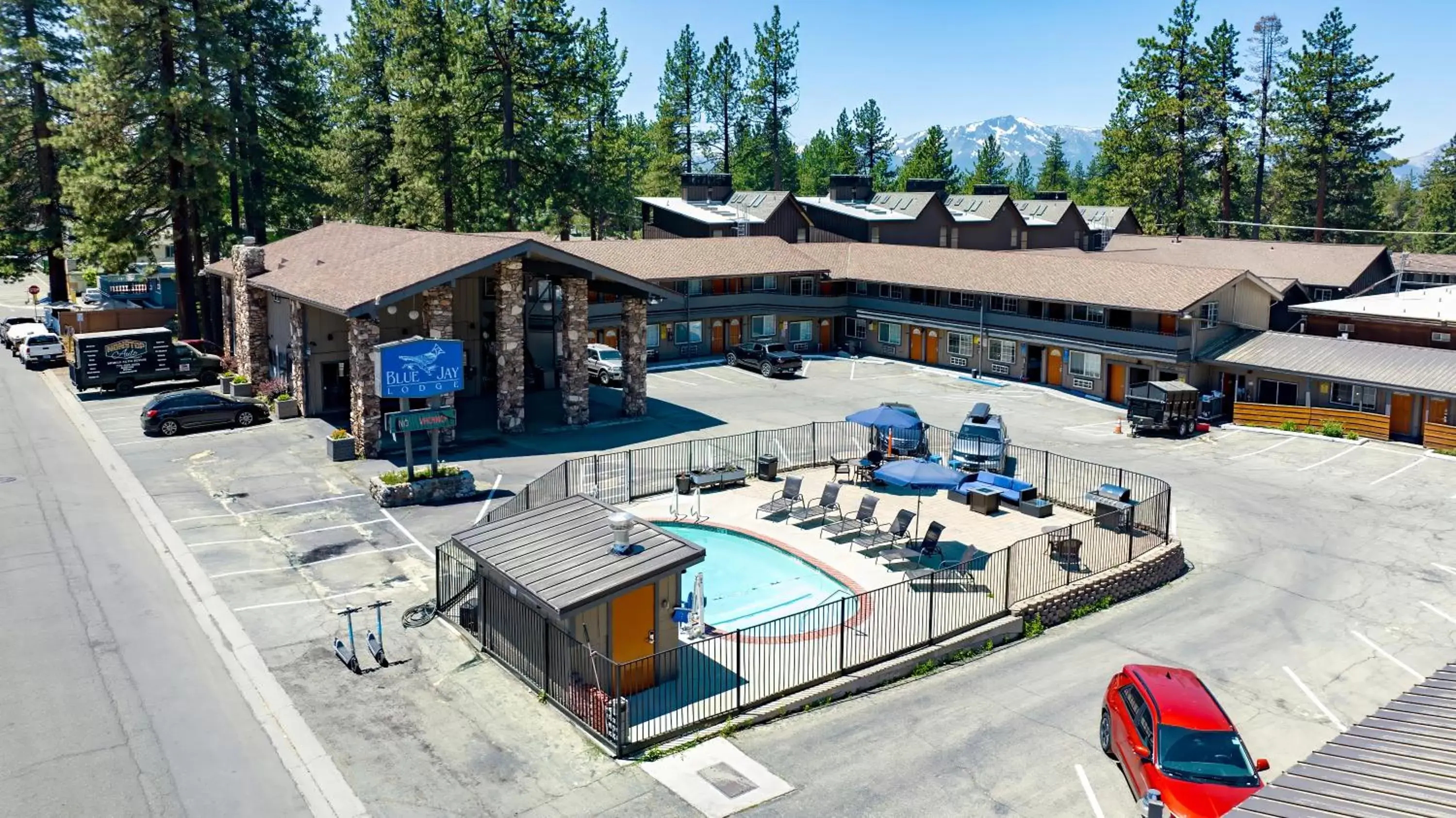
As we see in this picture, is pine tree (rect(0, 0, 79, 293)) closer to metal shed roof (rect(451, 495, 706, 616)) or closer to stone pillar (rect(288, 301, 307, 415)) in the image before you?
stone pillar (rect(288, 301, 307, 415))

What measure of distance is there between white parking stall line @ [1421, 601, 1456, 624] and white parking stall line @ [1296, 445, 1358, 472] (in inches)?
505

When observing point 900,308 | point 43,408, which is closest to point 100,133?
point 43,408

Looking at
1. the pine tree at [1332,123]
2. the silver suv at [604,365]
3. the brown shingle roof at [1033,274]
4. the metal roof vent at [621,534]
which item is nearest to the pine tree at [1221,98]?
the pine tree at [1332,123]

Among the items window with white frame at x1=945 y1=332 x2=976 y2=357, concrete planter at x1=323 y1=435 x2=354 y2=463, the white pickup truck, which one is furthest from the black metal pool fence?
the white pickup truck

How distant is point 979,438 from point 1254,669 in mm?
14505

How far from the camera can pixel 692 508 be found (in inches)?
1185

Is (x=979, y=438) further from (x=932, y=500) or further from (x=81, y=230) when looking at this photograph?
(x=81, y=230)

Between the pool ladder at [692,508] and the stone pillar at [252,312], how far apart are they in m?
23.3

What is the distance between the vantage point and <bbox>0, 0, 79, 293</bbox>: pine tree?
5747cm

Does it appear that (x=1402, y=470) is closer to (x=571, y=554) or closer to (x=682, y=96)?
(x=571, y=554)

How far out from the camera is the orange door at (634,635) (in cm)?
1864

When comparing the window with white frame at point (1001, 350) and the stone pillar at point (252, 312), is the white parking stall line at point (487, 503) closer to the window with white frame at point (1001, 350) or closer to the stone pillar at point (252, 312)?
the stone pillar at point (252, 312)

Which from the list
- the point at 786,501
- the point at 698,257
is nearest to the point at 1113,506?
the point at 786,501

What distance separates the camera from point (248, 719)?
57.9 ft
